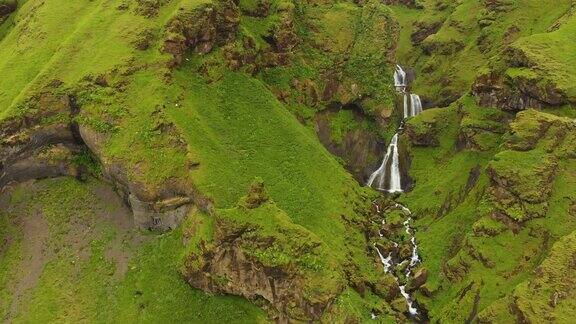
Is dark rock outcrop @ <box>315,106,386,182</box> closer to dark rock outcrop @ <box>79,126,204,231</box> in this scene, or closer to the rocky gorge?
the rocky gorge

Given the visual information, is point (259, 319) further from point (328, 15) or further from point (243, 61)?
point (328, 15)

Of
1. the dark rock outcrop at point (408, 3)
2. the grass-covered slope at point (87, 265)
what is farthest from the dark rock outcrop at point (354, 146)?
the dark rock outcrop at point (408, 3)

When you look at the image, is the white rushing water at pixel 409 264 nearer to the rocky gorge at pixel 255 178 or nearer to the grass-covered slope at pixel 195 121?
the rocky gorge at pixel 255 178

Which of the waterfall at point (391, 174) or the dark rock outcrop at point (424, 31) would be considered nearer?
the waterfall at point (391, 174)

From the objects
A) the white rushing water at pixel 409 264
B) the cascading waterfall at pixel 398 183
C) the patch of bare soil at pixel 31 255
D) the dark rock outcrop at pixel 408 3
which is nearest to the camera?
the patch of bare soil at pixel 31 255

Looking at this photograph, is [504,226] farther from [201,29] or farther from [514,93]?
[201,29]

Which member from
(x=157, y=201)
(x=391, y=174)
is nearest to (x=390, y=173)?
(x=391, y=174)

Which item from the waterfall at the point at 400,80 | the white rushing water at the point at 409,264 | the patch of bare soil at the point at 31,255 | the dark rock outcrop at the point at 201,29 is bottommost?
the waterfall at the point at 400,80

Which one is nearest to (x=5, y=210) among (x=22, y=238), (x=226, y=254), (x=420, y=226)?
(x=22, y=238)
